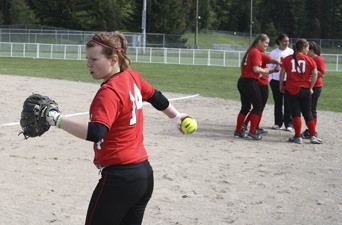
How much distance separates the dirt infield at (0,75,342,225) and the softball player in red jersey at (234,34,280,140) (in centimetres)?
38

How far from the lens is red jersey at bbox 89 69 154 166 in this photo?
11.2 feet

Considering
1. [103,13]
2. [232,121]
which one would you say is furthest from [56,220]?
[103,13]

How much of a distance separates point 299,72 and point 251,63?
2.79ft

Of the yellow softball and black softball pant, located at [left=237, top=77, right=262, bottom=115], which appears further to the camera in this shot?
black softball pant, located at [left=237, top=77, right=262, bottom=115]

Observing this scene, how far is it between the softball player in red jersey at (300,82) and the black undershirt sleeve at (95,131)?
7.14 meters

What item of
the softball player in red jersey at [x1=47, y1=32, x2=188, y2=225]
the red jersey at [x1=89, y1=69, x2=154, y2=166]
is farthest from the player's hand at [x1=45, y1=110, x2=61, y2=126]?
the red jersey at [x1=89, y1=69, x2=154, y2=166]

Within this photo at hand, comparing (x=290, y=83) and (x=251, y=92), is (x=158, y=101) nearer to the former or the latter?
(x=251, y=92)

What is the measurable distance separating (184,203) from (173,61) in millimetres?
36629

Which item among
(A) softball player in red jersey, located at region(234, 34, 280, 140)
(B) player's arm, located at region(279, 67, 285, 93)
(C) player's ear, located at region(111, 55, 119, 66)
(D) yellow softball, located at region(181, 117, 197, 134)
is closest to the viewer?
(C) player's ear, located at region(111, 55, 119, 66)

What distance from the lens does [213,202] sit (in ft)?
20.6

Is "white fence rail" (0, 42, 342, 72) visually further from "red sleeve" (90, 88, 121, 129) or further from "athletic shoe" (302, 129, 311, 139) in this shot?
"red sleeve" (90, 88, 121, 129)

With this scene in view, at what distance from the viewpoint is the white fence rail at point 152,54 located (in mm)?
41812

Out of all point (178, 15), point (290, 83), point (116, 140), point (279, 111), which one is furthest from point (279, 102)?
point (178, 15)

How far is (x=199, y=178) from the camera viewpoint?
7.38m
